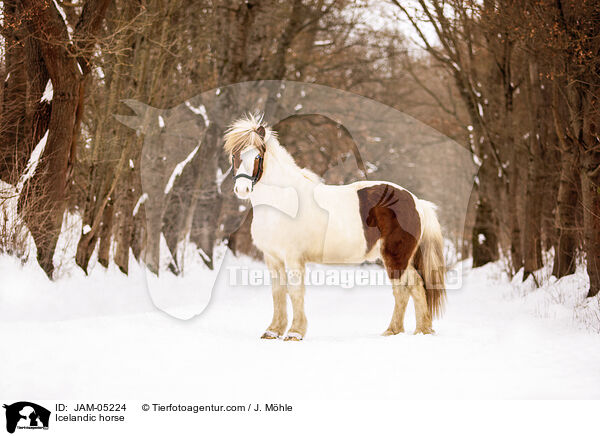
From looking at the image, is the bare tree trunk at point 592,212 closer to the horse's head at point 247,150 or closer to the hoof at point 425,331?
the hoof at point 425,331

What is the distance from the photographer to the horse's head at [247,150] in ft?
21.9

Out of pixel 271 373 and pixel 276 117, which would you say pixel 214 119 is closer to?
pixel 276 117

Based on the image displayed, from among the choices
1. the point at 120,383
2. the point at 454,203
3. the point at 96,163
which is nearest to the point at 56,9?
the point at 96,163

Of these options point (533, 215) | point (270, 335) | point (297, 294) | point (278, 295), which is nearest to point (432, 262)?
point (297, 294)

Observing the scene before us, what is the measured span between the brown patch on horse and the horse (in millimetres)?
12

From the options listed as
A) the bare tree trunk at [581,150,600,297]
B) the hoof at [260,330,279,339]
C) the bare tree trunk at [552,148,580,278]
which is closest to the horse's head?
the hoof at [260,330,279,339]

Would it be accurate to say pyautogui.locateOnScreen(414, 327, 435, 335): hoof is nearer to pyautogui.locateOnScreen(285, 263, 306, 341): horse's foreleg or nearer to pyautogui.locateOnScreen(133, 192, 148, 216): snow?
pyautogui.locateOnScreen(285, 263, 306, 341): horse's foreleg

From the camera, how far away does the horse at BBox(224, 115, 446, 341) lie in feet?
23.0

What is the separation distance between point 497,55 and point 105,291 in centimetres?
1069

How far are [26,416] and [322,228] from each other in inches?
Result: 150

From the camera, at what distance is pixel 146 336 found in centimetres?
Answer: 668

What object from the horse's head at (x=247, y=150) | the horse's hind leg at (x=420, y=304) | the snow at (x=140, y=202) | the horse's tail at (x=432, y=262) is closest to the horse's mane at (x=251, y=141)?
the horse's head at (x=247, y=150)

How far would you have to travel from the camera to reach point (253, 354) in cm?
628

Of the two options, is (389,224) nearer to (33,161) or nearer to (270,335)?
(270,335)
